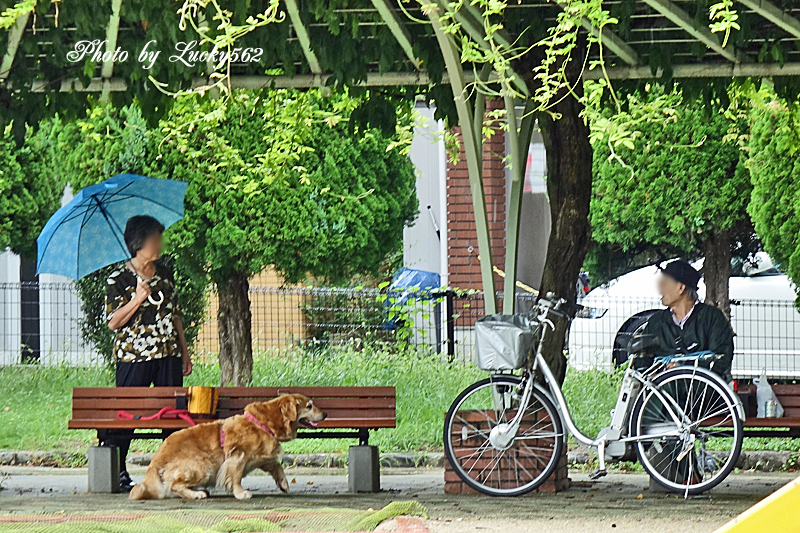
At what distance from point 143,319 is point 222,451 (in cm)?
125

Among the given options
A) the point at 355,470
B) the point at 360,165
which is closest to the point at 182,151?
the point at 360,165

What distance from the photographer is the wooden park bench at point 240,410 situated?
7816 mm

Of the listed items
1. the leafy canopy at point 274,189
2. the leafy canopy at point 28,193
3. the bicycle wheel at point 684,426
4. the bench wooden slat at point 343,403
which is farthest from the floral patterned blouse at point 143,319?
the leafy canopy at point 28,193

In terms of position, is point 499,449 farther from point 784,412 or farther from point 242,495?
point 784,412

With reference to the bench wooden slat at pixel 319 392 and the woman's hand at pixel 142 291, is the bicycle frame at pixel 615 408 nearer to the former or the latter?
the bench wooden slat at pixel 319 392

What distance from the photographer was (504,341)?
280 inches

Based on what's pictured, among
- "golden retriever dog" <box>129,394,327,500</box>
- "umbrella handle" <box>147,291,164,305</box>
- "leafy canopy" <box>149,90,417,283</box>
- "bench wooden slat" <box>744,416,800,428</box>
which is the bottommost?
"golden retriever dog" <box>129,394,327,500</box>

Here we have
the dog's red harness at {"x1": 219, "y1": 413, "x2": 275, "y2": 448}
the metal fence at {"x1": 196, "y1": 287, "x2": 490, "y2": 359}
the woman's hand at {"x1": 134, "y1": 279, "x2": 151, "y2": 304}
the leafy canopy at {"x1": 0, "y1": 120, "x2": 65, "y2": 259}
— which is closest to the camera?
the dog's red harness at {"x1": 219, "y1": 413, "x2": 275, "y2": 448}

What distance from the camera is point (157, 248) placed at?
26.3 ft

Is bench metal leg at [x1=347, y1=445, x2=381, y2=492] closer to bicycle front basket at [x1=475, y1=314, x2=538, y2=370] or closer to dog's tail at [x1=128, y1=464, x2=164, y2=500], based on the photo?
bicycle front basket at [x1=475, y1=314, x2=538, y2=370]

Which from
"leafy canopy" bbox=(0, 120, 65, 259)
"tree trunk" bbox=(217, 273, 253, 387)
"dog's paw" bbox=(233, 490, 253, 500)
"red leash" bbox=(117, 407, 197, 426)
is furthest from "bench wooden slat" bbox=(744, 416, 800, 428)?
"leafy canopy" bbox=(0, 120, 65, 259)

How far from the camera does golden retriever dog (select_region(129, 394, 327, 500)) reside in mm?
7223

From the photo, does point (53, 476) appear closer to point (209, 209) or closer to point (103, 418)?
point (103, 418)

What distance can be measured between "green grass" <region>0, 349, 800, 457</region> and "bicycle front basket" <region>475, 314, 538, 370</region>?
3.66m
